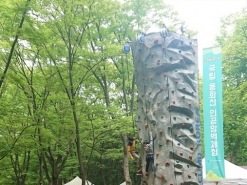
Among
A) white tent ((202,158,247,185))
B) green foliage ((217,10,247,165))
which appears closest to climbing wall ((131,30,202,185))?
white tent ((202,158,247,185))

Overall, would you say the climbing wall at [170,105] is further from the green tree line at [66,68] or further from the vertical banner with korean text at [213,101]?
the green tree line at [66,68]

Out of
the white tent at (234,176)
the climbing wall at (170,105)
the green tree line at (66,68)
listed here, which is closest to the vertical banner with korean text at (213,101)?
the white tent at (234,176)

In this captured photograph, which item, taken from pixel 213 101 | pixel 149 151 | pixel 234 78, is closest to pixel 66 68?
pixel 213 101

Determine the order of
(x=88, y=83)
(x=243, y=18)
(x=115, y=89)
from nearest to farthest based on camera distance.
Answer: (x=88, y=83) → (x=243, y=18) → (x=115, y=89)

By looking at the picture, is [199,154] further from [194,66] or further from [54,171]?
[54,171]

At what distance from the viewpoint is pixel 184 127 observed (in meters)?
4.26

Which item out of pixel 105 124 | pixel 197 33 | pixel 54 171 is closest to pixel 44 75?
pixel 105 124

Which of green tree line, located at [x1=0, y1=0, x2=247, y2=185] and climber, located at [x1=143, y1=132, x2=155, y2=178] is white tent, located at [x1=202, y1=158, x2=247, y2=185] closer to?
green tree line, located at [x1=0, y1=0, x2=247, y2=185]

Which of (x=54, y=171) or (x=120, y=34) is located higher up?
(x=120, y=34)

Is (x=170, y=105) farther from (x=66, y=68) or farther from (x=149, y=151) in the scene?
(x=66, y=68)

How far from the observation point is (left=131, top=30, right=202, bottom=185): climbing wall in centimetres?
420

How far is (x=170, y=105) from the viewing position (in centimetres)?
428

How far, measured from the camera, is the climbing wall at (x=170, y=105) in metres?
4.20

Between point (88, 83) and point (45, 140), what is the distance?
3.22 meters
